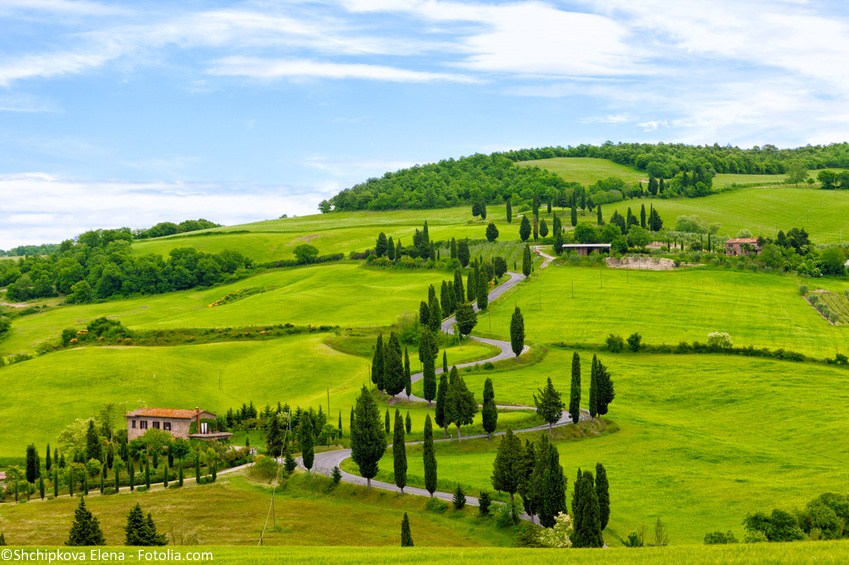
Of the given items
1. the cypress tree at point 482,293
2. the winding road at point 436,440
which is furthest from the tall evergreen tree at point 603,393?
the cypress tree at point 482,293

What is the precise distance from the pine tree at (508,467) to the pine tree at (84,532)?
31521 millimetres

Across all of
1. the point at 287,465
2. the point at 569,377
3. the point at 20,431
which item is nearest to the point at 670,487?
the point at 287,465

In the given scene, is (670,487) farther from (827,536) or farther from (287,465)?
(287,465)

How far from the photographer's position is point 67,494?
92.7 m

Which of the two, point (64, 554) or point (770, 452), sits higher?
point (64, 554)

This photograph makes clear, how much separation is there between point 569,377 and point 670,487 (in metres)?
45.0

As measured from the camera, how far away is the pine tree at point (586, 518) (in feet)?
204

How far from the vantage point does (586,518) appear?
6253 centimetres

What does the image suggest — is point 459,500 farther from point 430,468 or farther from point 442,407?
point 442,407

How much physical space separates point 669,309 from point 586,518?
107 meters

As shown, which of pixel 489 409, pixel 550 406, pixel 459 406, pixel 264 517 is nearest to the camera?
pixel 264 517

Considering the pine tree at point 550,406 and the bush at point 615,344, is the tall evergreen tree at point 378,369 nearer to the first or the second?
the pine tree at point 550,406

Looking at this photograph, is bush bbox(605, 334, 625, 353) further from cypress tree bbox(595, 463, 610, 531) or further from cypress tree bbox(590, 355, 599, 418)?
cypress tree bbox(595, 463, 610, 531)

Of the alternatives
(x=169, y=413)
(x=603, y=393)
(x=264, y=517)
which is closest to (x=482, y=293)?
(x=603, y=393)
